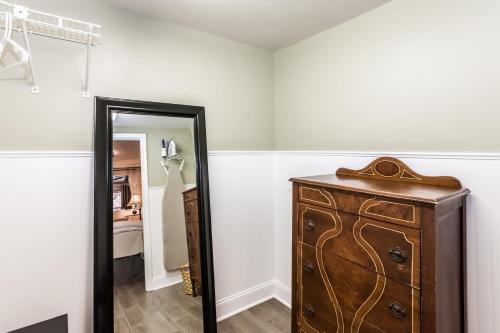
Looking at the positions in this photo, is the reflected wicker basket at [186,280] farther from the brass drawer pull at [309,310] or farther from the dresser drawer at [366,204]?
the dresser drawer at [366,204]

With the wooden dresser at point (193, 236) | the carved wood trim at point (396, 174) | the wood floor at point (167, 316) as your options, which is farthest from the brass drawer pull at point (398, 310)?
the wooden dresser at point (193, 236)

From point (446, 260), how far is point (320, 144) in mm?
1136

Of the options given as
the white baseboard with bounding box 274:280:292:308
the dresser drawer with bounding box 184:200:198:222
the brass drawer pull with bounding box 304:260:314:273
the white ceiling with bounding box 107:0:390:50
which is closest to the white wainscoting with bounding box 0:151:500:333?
the dresser drawer with bounding box 184:200:198:222

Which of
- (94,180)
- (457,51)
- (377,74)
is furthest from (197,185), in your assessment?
(457,51)

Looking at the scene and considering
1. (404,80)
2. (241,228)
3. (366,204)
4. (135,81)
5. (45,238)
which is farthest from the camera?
(241,228)

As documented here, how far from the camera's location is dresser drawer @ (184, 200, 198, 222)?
1956mm

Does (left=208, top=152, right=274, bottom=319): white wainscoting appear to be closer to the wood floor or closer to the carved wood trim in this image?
the wood floor

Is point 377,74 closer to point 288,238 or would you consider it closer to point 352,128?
point 352,128

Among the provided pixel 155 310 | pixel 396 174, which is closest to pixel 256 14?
pixel 396 174

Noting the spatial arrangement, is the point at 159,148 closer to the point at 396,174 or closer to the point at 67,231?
the point at 67,231

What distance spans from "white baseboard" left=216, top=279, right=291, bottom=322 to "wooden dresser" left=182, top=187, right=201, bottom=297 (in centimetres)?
43

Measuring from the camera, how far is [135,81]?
5.90 feet

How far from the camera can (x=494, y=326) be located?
1.35 metres

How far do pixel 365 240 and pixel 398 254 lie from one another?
0.16 m
